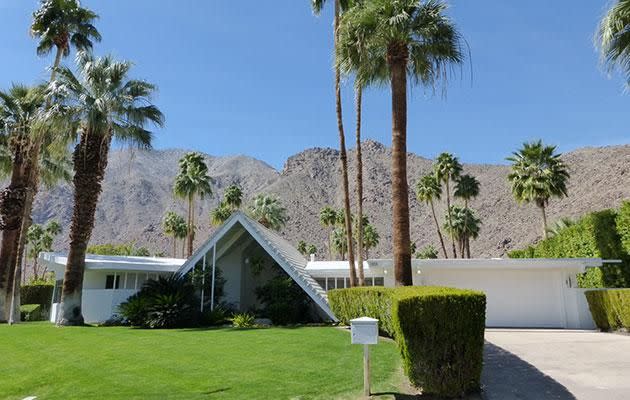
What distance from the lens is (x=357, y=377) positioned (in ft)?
25.7

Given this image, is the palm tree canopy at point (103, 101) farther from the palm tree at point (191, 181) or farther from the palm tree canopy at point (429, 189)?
the palm tree canopy at point (429, 189)

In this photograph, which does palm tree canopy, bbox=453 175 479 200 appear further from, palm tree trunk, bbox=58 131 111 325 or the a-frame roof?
palm tree trunk, bbox=58 131 111 325

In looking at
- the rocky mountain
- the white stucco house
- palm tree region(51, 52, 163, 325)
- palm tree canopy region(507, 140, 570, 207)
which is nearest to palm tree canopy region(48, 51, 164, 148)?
palm tree region(51, 52, 163, 325)

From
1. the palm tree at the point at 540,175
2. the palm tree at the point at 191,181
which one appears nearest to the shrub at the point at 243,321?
the palm tree at the point at 540,175

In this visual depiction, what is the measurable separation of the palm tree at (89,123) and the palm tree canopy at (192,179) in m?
19.6

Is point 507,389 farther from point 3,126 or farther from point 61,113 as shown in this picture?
point 3,126

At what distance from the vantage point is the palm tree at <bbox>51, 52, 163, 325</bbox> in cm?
1883

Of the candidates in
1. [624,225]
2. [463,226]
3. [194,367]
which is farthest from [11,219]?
[463,226]

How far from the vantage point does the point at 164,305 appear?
17250 millimetres

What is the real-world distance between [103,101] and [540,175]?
2691 cm

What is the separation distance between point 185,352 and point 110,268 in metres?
11.7

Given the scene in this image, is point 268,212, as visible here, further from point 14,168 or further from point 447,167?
point 14,168

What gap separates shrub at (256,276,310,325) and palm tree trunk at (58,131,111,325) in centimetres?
782

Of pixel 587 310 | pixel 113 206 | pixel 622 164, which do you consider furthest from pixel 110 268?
pixel 113 206
